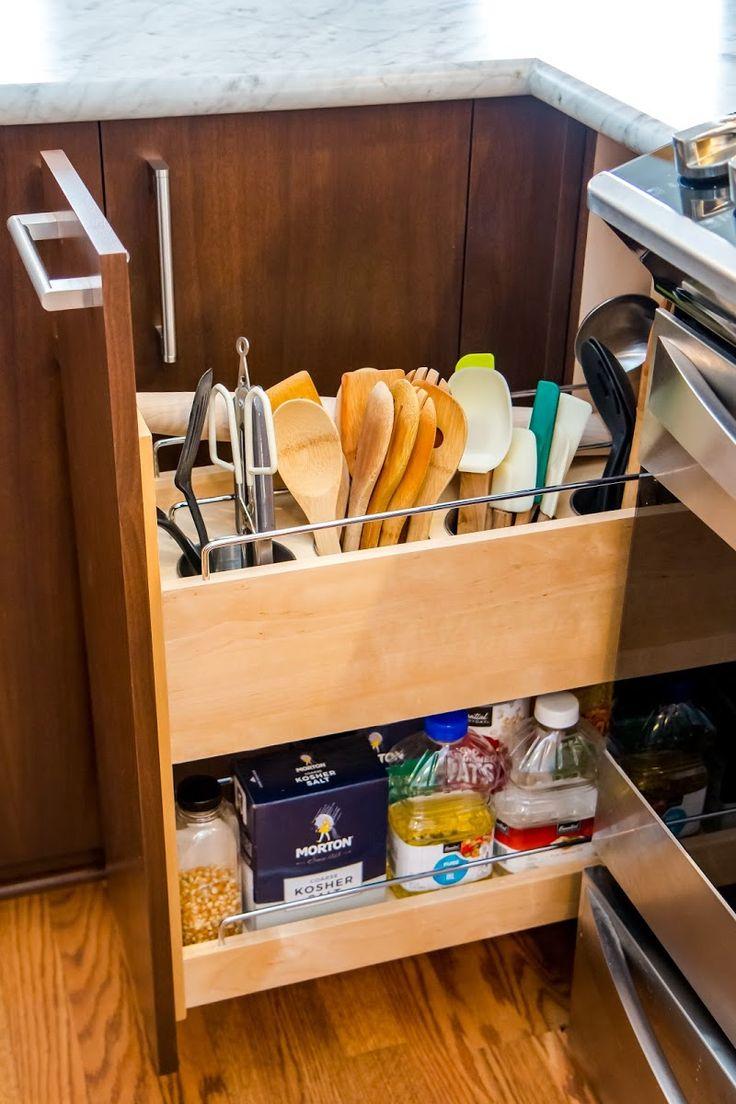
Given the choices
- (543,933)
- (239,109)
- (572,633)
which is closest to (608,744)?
(572,633)

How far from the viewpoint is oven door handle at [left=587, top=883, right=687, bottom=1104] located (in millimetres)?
1043

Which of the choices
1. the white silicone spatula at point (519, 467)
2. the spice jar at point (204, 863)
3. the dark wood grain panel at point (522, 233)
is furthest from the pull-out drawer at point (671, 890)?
the dark wood grain panel at point (522, 233)

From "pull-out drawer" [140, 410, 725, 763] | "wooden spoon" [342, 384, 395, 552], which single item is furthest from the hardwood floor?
"wooden spoon" [342, 384, 395, 552]

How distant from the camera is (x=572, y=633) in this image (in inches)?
42.8

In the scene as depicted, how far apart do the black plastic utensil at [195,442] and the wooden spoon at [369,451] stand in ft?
0.44

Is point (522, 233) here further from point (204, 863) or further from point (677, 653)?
point (204, 863)

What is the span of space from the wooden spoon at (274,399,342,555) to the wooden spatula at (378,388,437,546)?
0.05m

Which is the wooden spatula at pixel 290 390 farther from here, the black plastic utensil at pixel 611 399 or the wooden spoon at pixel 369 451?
the black plastic utensil at pixel 611 399

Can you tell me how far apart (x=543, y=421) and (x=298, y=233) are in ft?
1.02

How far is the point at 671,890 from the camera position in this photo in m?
1.01

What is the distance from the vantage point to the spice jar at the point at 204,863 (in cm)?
114

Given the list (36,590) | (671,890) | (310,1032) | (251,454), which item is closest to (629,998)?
(671,890)

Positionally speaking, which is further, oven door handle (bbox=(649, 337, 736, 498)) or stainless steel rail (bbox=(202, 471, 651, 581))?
stainless steel rail (bbox=(202, 471, 651, 581))

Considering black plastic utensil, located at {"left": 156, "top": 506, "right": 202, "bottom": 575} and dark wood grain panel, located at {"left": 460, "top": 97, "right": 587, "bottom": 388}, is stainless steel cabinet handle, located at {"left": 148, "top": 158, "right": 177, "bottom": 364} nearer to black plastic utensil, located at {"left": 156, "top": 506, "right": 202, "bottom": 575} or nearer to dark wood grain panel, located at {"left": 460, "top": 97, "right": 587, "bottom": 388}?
black plastic utensil, located at {"left": 156, "top": 506, "right": 202, "bottom": 575}
